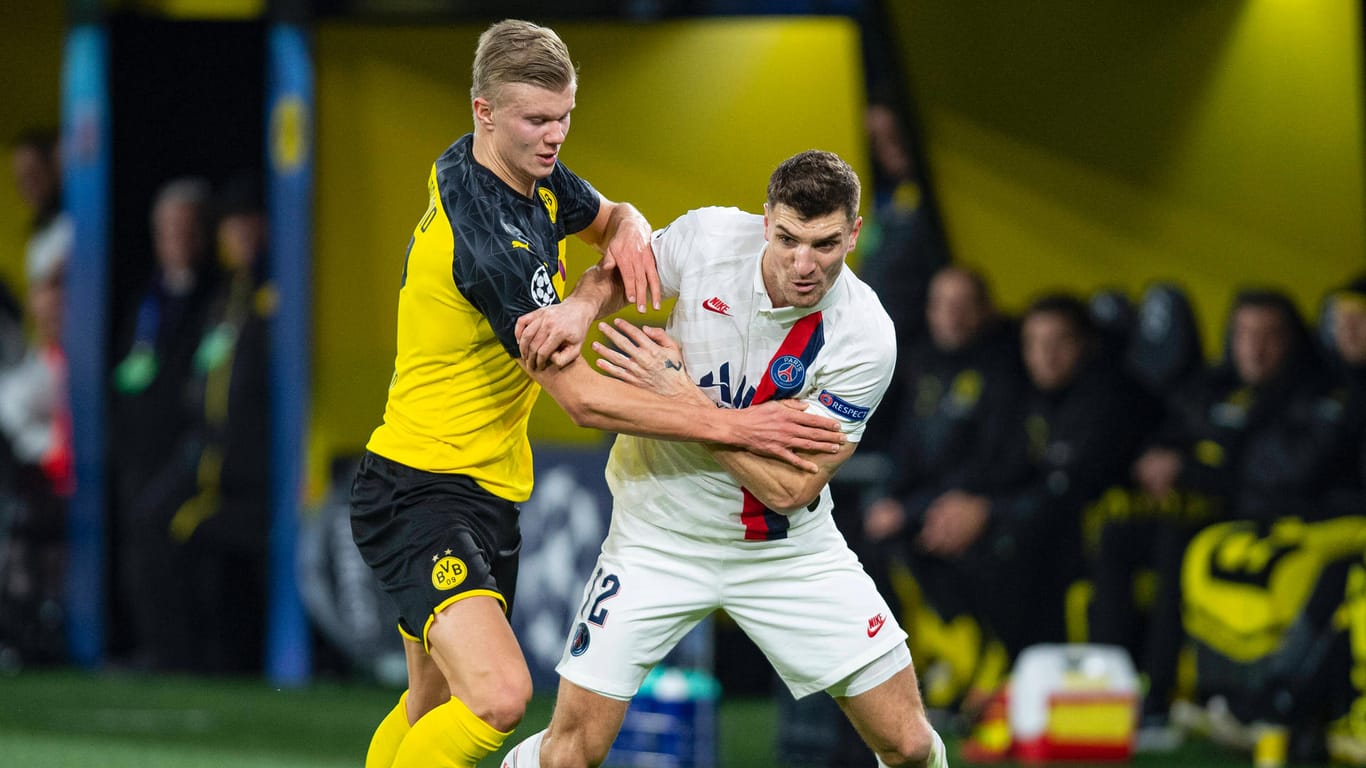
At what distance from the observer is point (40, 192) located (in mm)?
10703

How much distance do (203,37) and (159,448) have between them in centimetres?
229

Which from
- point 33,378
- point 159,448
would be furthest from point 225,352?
point 33,378

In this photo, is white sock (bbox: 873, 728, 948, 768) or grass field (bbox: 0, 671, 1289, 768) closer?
white sock (bbox: 873, 728, 948, 768)

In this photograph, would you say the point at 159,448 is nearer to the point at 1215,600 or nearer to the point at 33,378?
the point at 33,378

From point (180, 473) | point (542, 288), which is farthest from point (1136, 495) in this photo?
point (180, 473)

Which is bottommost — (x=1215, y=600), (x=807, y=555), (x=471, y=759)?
(x=1215, y=600)

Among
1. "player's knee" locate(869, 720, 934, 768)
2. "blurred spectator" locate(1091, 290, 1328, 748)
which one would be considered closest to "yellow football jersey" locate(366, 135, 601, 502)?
"player's knee" locate(869, 720, 934, 768)

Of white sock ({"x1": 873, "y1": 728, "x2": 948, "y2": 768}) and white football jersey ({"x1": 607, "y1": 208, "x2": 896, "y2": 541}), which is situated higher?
white football jersey ({"x1": 607, "y1": 208, "x2": 896, "y2": 541})

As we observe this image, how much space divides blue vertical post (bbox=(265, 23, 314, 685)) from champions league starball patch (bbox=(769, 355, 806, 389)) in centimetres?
596

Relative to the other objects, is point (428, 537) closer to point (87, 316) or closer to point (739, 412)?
point (739, 412)

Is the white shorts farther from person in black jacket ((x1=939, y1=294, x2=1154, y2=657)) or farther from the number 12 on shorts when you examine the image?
person in black jacket ((x1=939, y1=294, x2=1154, y2=657))

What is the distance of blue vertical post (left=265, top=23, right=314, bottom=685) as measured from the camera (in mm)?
10133

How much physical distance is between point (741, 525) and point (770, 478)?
217 mm

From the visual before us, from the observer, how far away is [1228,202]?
30.2 feet
